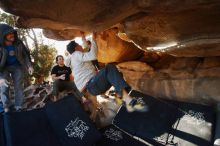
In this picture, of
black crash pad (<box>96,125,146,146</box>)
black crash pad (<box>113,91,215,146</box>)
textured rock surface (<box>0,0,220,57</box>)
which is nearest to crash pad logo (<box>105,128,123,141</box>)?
black crash pad (<box>96,125,146,146</box>)

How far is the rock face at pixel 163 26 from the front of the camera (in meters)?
5.52

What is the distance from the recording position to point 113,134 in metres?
6.56

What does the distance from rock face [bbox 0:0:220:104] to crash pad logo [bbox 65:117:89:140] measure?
1.65 metres

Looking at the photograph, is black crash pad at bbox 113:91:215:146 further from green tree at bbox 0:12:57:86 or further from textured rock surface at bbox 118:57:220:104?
green tree at bbox 0:12:57:86

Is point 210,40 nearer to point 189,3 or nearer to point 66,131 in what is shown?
point 189,3

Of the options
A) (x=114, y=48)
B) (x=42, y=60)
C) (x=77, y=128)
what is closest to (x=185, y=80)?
(x=114, y=48)

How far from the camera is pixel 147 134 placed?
635cm

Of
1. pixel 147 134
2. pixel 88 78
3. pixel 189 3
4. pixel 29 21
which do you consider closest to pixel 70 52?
pixel 88 78

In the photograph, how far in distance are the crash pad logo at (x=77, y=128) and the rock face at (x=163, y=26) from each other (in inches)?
65.1

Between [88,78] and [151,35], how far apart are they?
150 centimetres

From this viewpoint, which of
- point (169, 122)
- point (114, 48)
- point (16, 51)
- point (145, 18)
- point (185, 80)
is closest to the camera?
point (145, 18)

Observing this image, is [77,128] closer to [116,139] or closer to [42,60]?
[116,139]

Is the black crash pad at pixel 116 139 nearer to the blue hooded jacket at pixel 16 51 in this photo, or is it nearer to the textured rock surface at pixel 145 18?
the textured rock surface at pixel 145 18

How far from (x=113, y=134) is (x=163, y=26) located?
220 cm
